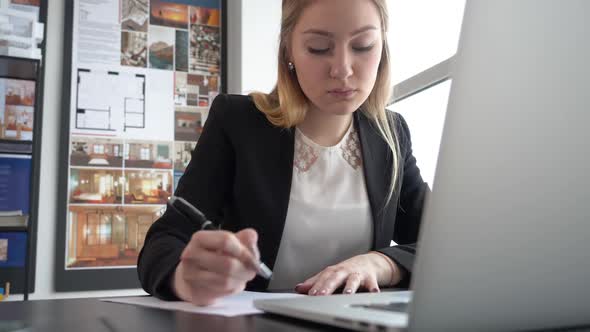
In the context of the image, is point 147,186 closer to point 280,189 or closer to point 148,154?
point 148,154

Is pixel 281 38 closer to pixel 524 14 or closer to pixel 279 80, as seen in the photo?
pixel 279 80

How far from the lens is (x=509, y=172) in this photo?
0.93ft

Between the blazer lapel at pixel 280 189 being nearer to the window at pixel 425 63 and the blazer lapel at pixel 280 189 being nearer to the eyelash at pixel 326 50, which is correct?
the eyelash at pixel 326 50

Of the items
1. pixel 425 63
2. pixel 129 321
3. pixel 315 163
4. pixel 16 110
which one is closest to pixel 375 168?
pixel 315 163

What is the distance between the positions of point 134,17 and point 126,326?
230 centimetres

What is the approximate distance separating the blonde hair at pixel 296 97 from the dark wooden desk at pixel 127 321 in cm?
57

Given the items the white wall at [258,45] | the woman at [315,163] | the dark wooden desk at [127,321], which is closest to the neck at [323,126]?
the woman at [315,163]

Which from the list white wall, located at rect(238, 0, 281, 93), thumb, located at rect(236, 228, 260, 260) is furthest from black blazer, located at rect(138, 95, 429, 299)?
white wall, located at rect(238, 0, 281, 93)

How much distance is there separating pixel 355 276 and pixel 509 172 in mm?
420

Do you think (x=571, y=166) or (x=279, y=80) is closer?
(x=571, y=166)

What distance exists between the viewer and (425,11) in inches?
74.5

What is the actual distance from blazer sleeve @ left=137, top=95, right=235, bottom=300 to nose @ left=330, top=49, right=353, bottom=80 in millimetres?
239

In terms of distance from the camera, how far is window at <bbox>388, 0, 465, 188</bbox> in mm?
1706

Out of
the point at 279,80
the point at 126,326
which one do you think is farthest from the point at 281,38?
the point at 126,326
